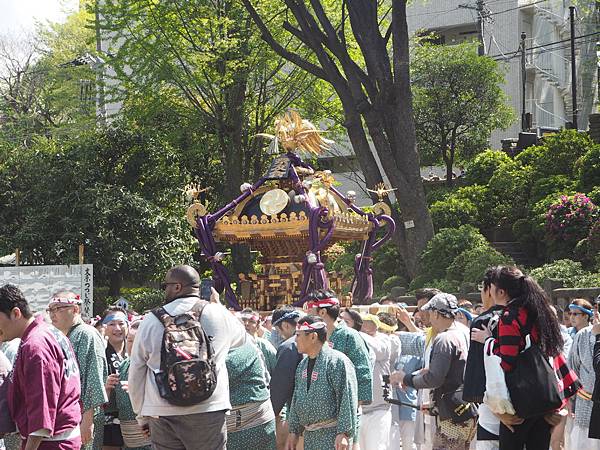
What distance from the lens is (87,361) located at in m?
8.73

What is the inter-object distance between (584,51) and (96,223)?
919 inches

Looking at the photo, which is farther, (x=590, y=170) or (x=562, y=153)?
(x=562, y=153)

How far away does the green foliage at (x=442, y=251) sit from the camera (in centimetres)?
2348

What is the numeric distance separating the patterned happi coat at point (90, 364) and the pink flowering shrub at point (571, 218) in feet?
54.3

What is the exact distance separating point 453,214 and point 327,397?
20.5 meters

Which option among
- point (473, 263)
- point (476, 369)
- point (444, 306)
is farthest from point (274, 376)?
point (473, 263)

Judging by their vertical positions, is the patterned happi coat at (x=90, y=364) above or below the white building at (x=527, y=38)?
below

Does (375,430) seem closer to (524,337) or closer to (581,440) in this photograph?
(581,440)

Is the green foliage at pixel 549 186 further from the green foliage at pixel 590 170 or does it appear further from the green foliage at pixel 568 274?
the green foliage at pixel 568 274

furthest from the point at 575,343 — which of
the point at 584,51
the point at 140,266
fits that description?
the point at 584,51

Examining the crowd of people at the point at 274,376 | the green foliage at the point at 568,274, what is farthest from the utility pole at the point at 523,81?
the crowd of people at the point at 274,376

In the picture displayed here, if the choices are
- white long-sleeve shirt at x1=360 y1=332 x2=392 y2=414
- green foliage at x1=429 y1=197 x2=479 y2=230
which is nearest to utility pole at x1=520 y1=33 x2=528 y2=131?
green foliage at x1=429 y1=197 x2=479 y2=230

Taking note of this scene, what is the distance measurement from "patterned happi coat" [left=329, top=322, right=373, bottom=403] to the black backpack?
2.51 meters

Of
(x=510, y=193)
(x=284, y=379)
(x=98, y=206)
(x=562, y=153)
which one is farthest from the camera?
(x=510, y=193)
